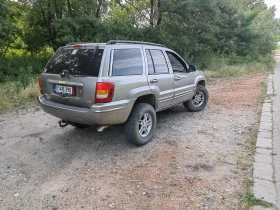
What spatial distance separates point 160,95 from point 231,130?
1709 mm

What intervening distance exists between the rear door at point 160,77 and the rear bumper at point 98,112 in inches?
28.4

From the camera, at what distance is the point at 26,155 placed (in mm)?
3779

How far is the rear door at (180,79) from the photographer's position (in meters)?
4.91

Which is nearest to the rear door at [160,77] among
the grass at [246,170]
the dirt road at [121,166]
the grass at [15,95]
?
the dirt road at [121,166]

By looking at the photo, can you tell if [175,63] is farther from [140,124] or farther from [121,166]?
[121,166]

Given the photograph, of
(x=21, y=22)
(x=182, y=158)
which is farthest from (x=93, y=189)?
(x=21, y=22)

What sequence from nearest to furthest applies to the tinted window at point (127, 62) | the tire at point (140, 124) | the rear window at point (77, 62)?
the rear window at point (77, 62) < the tinted window at point (127, 62) < the tire at point (140, 124)

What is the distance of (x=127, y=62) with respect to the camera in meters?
3.79

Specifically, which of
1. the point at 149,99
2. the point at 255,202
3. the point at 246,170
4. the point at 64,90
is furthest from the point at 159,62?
the point at 255,202

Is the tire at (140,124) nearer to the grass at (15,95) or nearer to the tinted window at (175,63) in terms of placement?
the tinted window at (175,63)

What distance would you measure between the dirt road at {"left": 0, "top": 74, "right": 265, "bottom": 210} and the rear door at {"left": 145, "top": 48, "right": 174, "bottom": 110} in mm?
680

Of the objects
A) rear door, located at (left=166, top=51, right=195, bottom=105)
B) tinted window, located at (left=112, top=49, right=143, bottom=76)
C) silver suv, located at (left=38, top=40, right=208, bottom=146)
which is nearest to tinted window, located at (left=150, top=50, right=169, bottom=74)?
silver suv, located at (left=38, top=40, right=208, bottom=146)

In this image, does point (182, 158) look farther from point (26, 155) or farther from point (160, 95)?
point (26, 155)

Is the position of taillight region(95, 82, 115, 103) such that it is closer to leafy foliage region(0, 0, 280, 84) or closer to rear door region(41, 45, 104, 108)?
rear door region(41, 45, 104, 108)
